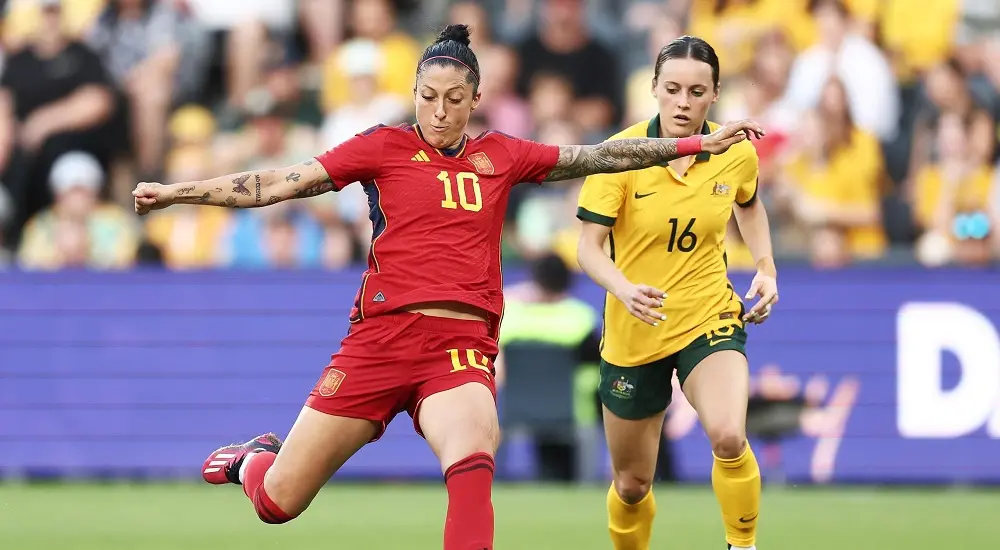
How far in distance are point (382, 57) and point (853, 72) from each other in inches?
171

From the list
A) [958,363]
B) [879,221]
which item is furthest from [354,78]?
[958,363]

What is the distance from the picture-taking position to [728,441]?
7.66 m

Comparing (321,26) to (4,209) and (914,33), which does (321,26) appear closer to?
(4,209)

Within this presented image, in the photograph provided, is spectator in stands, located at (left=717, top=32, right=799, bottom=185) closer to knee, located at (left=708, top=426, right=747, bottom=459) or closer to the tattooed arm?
knee, located at (left=708, top=426, right=747, bottom=459)

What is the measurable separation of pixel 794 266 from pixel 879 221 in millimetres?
1106

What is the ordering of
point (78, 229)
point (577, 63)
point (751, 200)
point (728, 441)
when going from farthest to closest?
point (577, 63), point (78, 229), point (751, 200), point (728, 441)

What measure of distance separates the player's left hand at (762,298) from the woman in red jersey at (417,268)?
0.96 metres

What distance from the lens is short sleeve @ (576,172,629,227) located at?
7941 mm

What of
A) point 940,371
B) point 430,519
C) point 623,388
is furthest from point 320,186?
point 940,371

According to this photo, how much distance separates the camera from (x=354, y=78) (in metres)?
15.4

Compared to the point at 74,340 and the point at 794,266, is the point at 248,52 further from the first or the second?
the point at 794,266

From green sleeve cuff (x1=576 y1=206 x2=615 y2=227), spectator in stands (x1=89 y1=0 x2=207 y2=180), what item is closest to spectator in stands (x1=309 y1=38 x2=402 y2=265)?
spectator in stands (x1=89 y1=0 x2=207 y2=180)

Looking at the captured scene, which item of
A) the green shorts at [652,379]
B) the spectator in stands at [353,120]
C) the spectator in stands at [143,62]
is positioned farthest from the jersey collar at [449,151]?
the spectator in stands at [143,62]

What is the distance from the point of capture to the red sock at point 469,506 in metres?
6.52
